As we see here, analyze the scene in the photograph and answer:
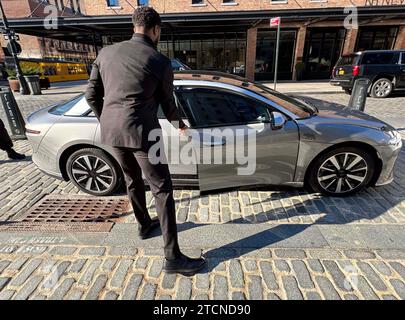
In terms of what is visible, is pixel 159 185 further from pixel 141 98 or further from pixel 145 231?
pixel 145 231

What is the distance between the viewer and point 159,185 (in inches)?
76.6

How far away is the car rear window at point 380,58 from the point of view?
388 inches

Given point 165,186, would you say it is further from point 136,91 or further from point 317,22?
point 317,22

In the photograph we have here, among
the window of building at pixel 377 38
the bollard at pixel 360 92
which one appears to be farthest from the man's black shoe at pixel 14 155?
the window of building at pixel 377 38

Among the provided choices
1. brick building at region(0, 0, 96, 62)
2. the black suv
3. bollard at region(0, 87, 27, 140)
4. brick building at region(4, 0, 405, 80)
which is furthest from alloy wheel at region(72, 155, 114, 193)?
brick building at region(0, 0, 96, 62)

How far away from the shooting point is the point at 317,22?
A: 16.4 m

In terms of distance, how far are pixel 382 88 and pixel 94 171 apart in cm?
1165

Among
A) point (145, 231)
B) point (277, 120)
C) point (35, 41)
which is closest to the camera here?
point (145, 231)

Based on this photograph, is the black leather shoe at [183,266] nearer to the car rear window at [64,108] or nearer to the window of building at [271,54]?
the car rear window at [64,108]

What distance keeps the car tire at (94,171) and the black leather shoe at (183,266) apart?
1552mm

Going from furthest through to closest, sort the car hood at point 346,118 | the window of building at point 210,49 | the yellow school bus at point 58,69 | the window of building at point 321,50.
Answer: the yellow school bus at point 58,69, the window of building at point 210,49, the window of building at point 321,50, the car hood at point 346,118

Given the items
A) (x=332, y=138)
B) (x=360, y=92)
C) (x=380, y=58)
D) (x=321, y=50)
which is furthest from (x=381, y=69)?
(x=332, y=138)
